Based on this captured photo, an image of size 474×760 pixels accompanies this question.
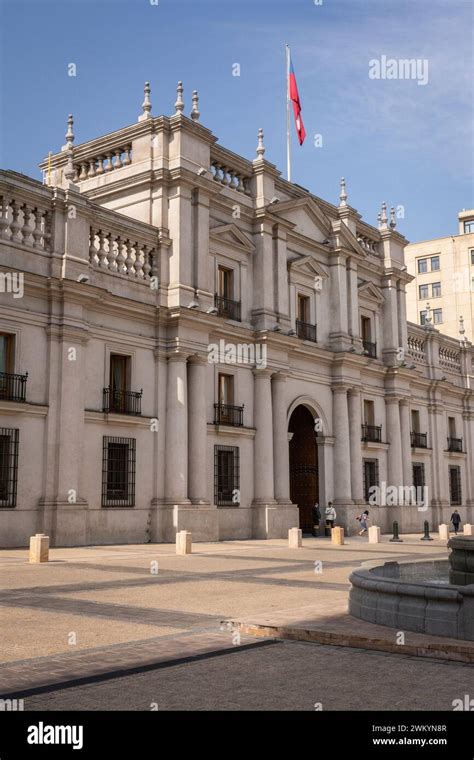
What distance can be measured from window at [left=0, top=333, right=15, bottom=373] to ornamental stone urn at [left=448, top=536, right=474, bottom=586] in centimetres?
1547

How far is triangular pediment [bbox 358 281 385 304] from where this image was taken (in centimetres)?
3875

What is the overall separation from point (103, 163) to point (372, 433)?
1778 centimetres

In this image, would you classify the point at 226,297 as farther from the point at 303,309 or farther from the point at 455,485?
the point at 455,485

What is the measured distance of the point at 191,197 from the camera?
28141mm

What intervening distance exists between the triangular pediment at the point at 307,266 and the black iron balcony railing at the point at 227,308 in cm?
412

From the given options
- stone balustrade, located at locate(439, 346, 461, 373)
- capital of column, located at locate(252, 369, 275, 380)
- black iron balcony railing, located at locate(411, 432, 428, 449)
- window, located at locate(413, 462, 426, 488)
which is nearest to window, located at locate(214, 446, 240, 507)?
capital of column, located at locate(252, 369, 275, 380)

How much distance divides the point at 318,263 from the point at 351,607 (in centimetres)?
2730

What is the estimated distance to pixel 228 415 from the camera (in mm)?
29312

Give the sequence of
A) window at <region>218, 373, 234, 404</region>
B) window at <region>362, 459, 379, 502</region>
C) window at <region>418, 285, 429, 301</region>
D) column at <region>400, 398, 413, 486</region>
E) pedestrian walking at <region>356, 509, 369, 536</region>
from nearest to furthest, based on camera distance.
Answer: window at <region>218, 373, 234, 404</region> → pedestrian walking at <region>356, 509, 369, 536</region> → window at <region>362, 459, 379, 502</region> → column at <region>400, 398, 413, 486</region> → window at <region>418, 285, 429, 301</region>

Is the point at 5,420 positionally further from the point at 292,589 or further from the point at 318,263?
the point at 318,263

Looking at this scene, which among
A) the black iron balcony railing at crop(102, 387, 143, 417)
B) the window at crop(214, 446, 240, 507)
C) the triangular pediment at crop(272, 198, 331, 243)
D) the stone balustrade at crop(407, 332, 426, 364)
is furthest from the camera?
the stone balustrade at crop(407, 332, 426, 364)

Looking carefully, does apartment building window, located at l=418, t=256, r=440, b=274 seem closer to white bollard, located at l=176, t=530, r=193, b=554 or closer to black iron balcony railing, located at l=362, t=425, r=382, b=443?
black iron balcony railing, located at l=362, t=425, r=382, b=443

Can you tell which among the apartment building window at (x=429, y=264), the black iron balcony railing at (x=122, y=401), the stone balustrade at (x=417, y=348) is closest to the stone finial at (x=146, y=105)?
the black iron balcony railing at (x=122, y=401)

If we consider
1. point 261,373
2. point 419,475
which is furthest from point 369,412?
point 261,373
